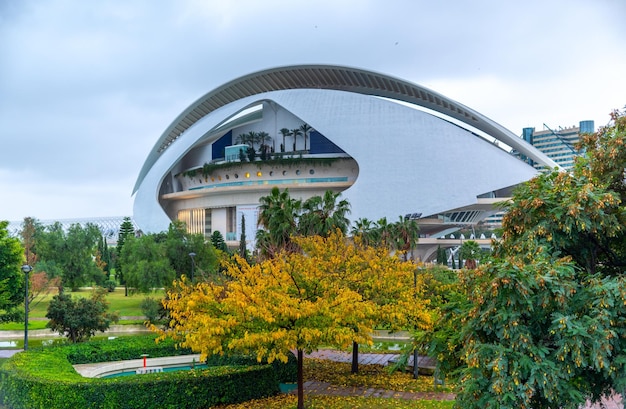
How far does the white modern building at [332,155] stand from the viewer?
54.1 meters

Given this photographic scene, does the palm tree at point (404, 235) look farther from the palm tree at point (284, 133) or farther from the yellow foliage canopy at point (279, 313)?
the palm tree at point (284, 133)

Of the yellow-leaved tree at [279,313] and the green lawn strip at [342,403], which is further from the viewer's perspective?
the green lawn strip at [342,403]

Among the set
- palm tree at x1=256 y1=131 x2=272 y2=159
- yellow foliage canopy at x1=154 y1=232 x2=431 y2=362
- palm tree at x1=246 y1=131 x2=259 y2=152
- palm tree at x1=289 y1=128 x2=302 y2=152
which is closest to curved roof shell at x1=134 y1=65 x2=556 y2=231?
palm tree at x1=246 y1=131 x2=259 y2=152

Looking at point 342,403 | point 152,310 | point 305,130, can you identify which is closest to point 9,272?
point 152,310

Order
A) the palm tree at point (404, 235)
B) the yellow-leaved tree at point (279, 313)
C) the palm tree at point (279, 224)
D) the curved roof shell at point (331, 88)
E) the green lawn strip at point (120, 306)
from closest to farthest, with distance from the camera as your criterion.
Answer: the yellow-leaved tree at point (279, 313), the palm tree at point (279, 224), the palm tree at point (404, 235), the green lawn strip at point (120, 306), the curved roof shell at point (331, 88)

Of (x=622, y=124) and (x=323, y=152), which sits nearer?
(x=622, y=124)

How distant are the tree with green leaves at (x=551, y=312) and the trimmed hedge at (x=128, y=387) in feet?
28.8

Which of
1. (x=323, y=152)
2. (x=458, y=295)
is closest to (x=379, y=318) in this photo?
(x=458, y=295)

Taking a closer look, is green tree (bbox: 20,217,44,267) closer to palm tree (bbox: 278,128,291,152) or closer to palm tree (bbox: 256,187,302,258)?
palm tree (bbox: 278,128,291,152)

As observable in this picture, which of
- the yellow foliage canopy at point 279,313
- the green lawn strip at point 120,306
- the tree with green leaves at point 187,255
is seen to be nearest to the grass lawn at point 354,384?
the yellow foliage canopy at point 279,313

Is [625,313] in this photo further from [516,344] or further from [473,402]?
[473,402]

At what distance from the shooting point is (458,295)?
10.5 meters

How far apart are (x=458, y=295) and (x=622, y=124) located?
3932 mm

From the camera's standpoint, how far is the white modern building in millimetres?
54125
